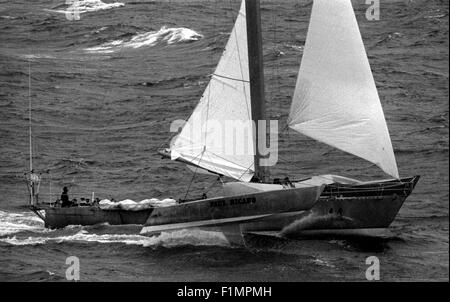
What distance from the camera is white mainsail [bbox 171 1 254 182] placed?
48.6m

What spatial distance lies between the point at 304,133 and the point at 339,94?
207 cm

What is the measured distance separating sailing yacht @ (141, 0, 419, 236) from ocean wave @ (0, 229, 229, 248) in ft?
1.61

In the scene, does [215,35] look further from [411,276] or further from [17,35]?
[411,276]

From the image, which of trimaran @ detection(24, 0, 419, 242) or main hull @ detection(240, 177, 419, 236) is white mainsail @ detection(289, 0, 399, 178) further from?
main hull @ detection(240, 177, 419, 236)

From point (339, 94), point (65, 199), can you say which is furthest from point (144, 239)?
point (339, 94)

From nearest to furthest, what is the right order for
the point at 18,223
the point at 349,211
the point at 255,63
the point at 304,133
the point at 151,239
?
the point at 304,133 → the point at 255,63 → the point at 151,239 → the point at 349,211 → the point at 18,223

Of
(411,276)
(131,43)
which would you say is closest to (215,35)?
(131,43)

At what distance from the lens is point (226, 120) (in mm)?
49031

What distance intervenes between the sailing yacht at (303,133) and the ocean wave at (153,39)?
130 feet

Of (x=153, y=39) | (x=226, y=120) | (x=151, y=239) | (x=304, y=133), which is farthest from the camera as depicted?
(x=153, y=39)

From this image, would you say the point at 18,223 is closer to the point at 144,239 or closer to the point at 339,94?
the point at 144,239

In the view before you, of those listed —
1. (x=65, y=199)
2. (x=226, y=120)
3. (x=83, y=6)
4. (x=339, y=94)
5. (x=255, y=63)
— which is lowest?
(x=65, y=199)
